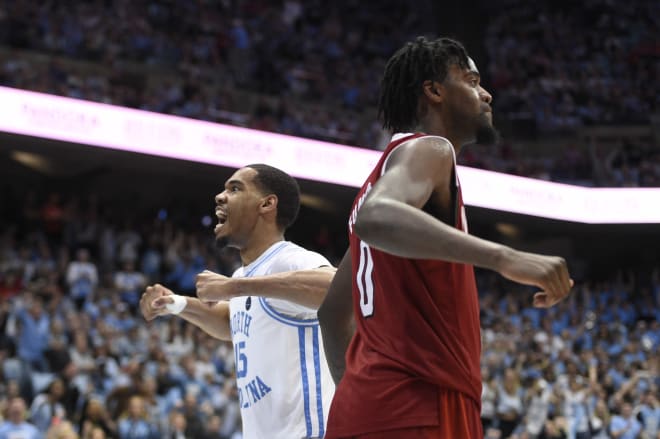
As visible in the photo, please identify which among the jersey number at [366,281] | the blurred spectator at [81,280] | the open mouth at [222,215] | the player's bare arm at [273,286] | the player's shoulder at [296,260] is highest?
the blurred spectator at [81,280]

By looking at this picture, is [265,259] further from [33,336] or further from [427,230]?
[33,336]

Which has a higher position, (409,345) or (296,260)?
(296,260)

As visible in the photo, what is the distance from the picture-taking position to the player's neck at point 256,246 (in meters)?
3.78

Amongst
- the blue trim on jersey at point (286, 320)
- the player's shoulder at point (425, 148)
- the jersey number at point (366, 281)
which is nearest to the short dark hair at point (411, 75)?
the player's shoulder at point (425, 148)

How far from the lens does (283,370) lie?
346 cm

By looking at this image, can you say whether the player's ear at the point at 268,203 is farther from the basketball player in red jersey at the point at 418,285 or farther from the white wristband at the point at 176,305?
the basketball player in red jersey at the point at 418,285

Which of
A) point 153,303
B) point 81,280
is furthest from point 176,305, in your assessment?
point 81,280

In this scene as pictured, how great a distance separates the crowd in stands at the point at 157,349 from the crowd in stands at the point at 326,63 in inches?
88.7

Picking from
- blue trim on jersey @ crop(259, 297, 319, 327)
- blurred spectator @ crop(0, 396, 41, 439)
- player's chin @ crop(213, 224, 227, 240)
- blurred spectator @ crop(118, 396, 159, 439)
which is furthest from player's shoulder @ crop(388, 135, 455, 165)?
blurred spectator @ crop(118, 396, 159, 439)

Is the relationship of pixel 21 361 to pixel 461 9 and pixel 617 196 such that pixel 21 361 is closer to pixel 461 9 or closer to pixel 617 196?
pixel 617 196

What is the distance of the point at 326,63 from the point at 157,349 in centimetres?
1122

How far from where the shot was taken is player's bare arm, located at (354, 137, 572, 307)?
187 cm

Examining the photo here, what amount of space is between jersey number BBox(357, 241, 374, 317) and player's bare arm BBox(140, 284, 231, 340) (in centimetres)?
139

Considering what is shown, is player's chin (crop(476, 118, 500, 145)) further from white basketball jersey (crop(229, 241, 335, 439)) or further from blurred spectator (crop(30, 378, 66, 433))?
blurred spectator (crop(30, 378, 66, 433))
